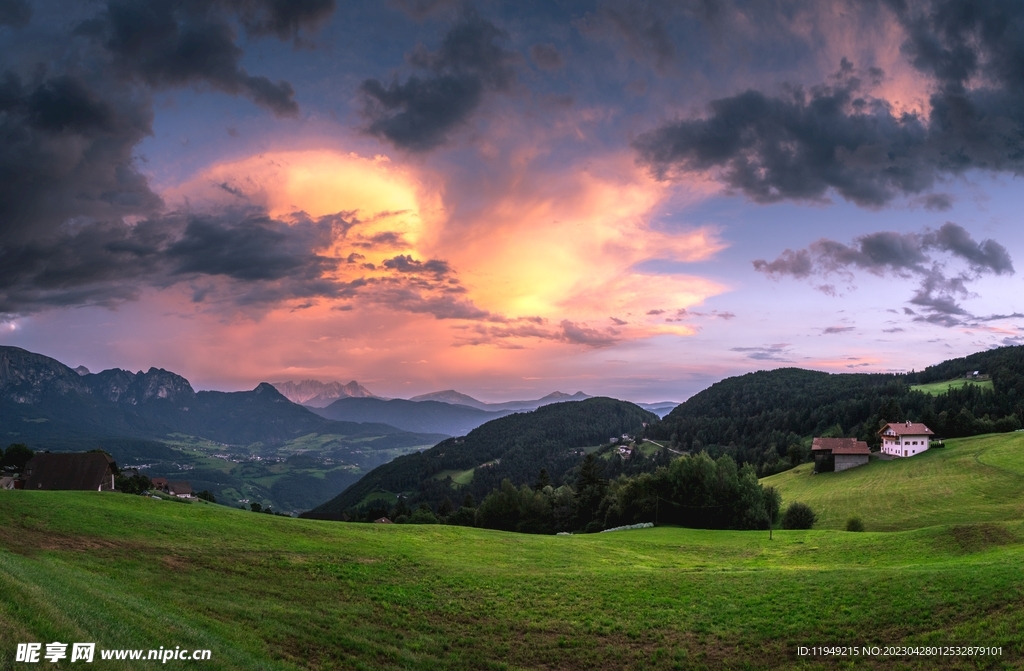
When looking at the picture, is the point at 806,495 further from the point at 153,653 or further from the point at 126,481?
the point at 126,481

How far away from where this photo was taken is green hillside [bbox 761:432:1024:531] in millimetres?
69750

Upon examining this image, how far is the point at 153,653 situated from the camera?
1376 cm

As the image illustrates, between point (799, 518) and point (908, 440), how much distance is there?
6093 cm

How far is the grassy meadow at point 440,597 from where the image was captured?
58.2 ft

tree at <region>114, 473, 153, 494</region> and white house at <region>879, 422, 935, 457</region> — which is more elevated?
white house at <region>879, 422, 935, 457</region>

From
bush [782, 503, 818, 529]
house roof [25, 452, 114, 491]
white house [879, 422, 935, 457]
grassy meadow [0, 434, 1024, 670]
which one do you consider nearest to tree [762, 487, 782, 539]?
bush [782, 503, 818, 529]

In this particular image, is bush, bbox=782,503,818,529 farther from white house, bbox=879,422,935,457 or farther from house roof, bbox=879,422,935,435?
house roof, bbox=879,422,935,435

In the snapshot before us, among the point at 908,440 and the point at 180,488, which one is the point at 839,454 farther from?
the point at 180,488

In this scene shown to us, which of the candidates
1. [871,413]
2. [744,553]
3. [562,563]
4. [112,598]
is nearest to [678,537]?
[744,553]

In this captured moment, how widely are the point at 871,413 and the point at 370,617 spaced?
670 feet

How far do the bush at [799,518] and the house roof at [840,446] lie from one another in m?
47.5

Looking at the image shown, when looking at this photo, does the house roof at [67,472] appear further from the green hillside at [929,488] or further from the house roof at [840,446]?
the house roof at [840,446]

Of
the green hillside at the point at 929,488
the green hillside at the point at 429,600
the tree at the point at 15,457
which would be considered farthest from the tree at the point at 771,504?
the tree at the point at 15,457

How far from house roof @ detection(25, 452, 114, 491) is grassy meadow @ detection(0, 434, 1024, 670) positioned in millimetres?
42938
